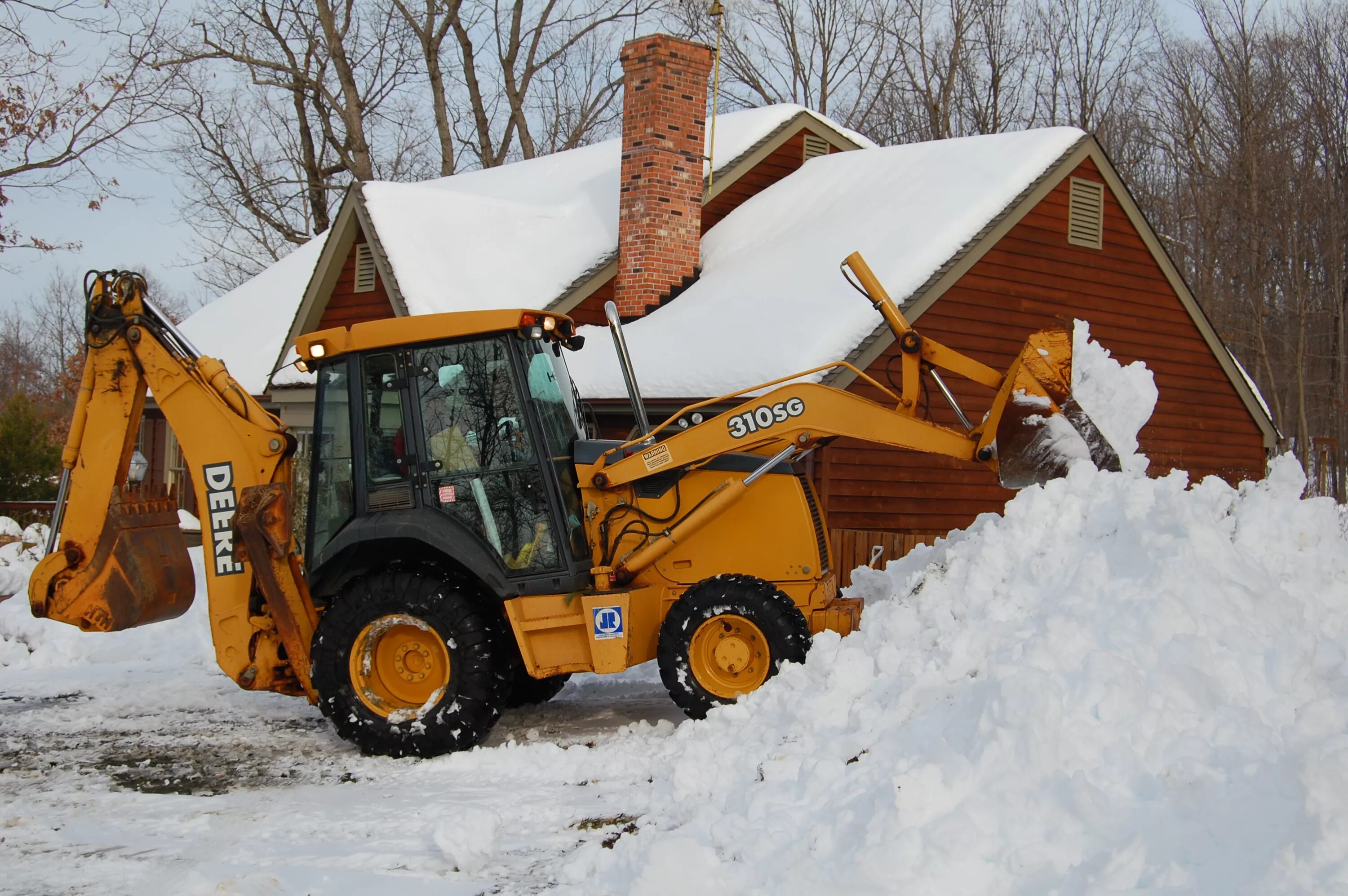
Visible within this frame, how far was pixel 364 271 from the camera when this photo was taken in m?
17.4

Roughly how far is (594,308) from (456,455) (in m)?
9.41

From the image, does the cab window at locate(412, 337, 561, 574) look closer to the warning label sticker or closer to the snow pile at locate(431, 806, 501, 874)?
the warning label sticker

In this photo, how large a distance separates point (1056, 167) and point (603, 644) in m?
11.0

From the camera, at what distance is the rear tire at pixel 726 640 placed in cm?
662

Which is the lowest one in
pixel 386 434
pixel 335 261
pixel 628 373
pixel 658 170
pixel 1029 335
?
pixel 386 434

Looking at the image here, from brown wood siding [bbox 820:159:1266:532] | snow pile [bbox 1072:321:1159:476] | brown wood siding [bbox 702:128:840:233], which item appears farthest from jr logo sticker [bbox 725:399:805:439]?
brown wood siding [bbox 702:128:840:233]

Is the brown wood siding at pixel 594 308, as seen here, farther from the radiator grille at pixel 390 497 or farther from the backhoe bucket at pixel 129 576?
the radiator grille at pixel 390 497

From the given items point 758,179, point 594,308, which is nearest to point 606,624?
point 594,308

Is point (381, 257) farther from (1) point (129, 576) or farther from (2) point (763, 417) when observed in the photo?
(2) point (763, 417)

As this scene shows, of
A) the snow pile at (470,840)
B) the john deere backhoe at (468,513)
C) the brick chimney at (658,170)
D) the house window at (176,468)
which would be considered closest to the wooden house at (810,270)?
the brick chimney at (658,170)

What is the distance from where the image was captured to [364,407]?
279 inches

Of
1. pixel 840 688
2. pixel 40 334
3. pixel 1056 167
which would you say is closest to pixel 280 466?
pixel 840 688

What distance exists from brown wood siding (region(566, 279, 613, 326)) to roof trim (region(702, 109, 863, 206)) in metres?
1.98

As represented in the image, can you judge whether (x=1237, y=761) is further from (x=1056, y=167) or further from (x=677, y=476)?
(x=1056, y=167)
